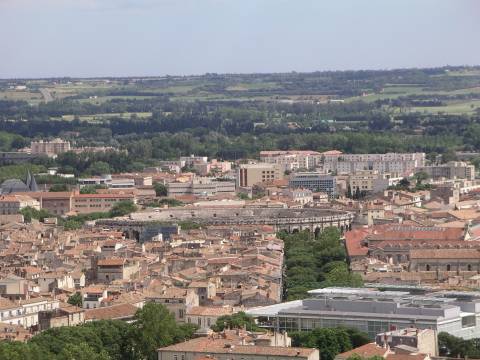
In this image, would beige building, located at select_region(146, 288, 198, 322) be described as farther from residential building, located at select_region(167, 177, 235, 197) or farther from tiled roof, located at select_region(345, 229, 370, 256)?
residential building, located at select_region(167, 177, 235, 197)

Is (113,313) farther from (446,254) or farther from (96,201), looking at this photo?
(96,201)

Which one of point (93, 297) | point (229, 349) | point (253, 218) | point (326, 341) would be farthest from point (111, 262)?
point (253, 218)

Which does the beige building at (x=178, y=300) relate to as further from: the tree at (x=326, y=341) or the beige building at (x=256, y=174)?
the beige building at (x=256, y=174)

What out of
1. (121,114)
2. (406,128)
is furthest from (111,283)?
(121,114)

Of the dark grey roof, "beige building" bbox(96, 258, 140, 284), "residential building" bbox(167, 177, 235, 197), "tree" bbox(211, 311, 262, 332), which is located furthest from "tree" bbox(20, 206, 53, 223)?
"tree" bbox(211, 311, 262, 332)

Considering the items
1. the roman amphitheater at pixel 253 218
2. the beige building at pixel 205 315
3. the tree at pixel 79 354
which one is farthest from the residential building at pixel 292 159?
the tree at pixel 79 354

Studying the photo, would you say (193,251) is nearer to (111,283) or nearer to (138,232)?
(111,283)
